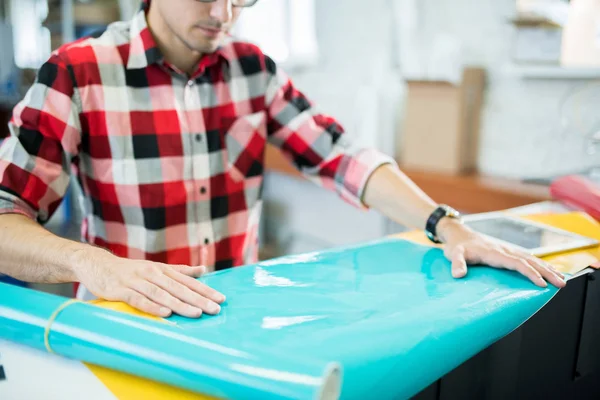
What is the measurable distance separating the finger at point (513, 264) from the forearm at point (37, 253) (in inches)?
26.0

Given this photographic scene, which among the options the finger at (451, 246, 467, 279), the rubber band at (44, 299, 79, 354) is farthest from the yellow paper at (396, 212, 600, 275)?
the rubber band at (44, 299, 79, 354)

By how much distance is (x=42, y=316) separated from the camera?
2.18ft

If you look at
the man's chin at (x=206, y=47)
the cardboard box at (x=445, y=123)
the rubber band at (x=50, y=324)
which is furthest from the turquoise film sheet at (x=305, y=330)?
the cardboard box at (x=445, y=123)

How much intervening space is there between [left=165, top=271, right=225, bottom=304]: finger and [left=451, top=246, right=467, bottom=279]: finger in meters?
0.41

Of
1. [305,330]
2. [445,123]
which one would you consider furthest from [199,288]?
[445,123]

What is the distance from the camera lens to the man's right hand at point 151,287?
0.72 m

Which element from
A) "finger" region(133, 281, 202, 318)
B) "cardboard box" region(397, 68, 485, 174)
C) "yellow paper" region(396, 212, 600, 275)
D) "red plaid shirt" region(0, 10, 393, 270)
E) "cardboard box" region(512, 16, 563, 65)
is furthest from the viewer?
"cardboard box" region(397, 68, 485, 174)

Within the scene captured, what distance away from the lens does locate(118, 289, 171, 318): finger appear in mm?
714

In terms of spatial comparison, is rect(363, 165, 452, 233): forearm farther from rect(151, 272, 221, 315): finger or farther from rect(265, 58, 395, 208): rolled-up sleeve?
rect(151, 272, 221, 315): finger

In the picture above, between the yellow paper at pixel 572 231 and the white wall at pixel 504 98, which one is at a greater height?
the white wall at pixel 504 98

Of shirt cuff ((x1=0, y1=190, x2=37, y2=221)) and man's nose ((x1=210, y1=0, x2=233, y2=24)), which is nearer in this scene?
shirt cuff ((x1=0, y1=190, x2=37, y2=221))

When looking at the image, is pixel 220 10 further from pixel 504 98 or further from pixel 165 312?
pixel 504 98

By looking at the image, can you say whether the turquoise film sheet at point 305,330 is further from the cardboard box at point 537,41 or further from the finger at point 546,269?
the cardboard box at point 537,41

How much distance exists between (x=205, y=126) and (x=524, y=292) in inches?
31.9
